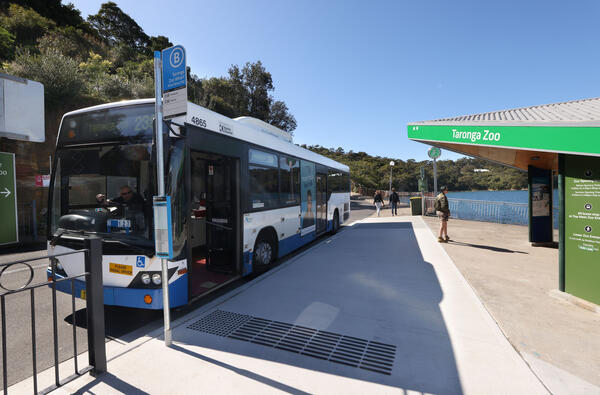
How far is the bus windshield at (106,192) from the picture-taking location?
3.66m

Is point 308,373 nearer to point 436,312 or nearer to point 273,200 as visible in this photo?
point 436,312

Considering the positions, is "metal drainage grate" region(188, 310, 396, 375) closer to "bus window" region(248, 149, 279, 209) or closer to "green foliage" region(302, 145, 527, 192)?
"bus window" region(248, 149, 279, 209)

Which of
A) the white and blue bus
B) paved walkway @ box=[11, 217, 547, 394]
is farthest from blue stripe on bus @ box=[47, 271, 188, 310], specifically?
paved walkway @ box=[11, 217, 547, 394]

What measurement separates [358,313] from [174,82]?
3852mm

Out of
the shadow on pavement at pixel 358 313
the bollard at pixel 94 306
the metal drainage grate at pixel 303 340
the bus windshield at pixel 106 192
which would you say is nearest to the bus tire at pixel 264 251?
the shadow on pavement at pixel 358 313

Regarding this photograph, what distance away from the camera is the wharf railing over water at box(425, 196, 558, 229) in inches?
556

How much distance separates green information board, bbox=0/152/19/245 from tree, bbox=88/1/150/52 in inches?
1790

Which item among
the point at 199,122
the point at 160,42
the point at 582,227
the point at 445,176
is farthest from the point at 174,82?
the point at 445,176

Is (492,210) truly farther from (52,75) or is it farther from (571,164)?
(52,75)

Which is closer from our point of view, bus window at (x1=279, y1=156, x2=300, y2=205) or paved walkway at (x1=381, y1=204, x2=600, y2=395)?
paved walkway at (x1=381, y1=204, x2=600, y2=395)

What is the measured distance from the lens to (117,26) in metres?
49.3

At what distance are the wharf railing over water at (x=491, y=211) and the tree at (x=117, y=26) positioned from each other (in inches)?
2063

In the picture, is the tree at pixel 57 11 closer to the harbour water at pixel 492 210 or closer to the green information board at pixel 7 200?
the green information board at pixel 7 200

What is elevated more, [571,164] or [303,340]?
[571,164]
